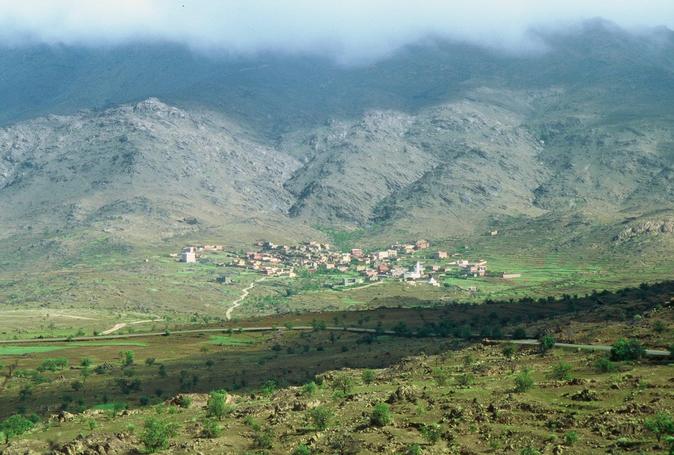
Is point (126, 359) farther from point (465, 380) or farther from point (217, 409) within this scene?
point (465, 380)

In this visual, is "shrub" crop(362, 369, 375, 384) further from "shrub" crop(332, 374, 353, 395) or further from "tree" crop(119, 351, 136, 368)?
"tree" crop(119, 351, 136, 368)

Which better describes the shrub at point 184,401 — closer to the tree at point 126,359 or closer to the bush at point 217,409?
the bush at point 217,409

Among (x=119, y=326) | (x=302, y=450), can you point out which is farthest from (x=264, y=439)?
(x=119, y=326)

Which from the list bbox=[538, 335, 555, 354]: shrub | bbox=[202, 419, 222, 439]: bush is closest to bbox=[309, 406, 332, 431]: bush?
bbox=[202, 419, 222, 439]: bush

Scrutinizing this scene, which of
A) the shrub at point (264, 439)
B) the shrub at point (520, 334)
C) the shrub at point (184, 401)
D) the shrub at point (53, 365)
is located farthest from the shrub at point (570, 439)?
the shrub at point (53, 365)

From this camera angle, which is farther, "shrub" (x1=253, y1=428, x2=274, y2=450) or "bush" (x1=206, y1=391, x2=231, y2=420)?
"bush" (x1=206, y1=391, x2=231, y2=420)

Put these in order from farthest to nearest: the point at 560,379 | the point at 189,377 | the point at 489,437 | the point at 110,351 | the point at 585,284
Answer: the point at 585,284 < the point at 110,351 < the point at 189,377 < the point at 560,379 < the point at 489,437

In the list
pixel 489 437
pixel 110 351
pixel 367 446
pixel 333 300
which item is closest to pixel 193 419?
pixel 367 446

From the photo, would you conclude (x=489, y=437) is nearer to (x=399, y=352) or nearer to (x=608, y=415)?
(x=608, y=415)
